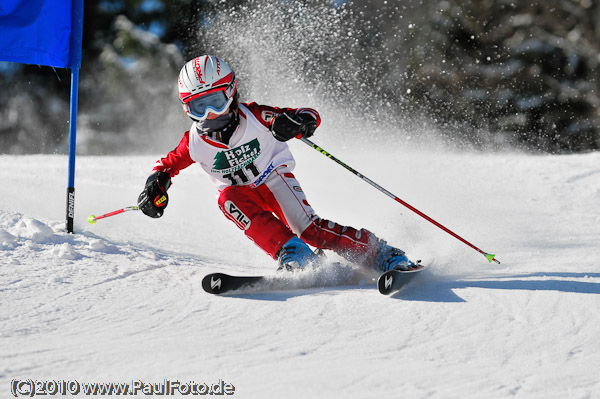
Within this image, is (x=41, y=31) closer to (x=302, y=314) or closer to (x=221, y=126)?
(x=221, y=126)

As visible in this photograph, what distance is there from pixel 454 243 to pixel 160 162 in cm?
180

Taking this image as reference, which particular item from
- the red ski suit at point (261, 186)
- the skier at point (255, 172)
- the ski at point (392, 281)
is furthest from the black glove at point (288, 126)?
the ski at point (392, 281)

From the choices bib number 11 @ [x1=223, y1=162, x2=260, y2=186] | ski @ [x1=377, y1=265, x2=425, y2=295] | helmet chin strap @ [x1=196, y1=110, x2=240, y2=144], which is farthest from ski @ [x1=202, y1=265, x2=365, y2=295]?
helmet chin strap @ [x1=196, y1=110, x2=240, y2=144]

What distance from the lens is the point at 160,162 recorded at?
3.63m

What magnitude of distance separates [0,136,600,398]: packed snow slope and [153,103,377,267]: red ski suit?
298 millimetres

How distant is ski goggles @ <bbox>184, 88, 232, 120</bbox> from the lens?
3.35 m

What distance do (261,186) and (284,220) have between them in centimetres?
23

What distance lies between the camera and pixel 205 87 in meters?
3.32

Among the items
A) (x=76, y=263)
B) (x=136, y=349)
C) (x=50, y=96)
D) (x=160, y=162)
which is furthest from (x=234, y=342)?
(x=50, y=96)

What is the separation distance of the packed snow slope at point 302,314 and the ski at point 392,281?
0.05 metres

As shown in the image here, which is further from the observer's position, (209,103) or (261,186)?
(261,186)

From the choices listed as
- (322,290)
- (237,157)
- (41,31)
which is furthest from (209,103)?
(41,31)

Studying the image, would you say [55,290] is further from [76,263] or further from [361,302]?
[361,302]

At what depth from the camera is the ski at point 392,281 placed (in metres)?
2.89
